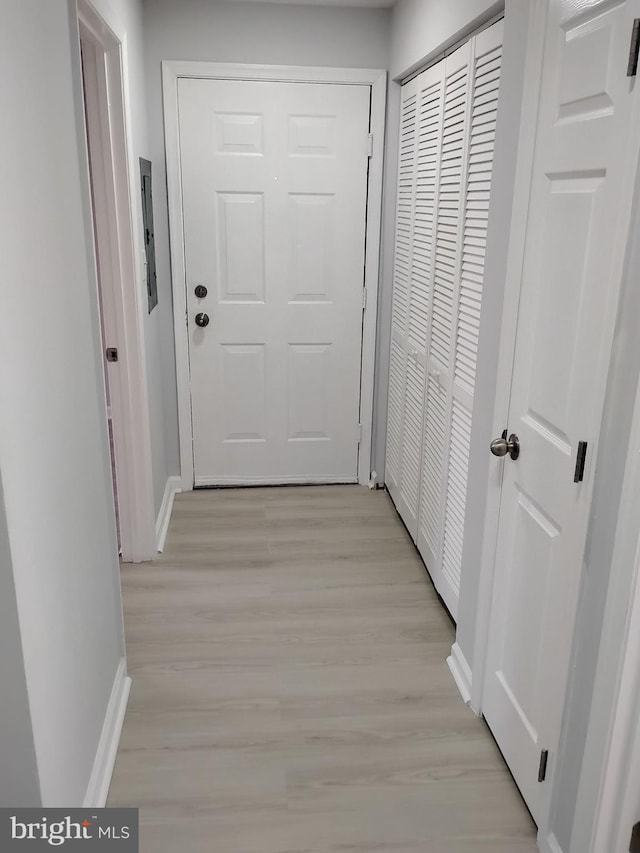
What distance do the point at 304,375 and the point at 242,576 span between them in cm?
120

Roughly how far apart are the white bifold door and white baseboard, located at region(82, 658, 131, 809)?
1177 mm

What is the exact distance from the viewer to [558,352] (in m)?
1.53

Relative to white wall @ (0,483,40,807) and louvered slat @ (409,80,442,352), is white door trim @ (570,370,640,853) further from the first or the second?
louvered slat @ (409,80,442,352)

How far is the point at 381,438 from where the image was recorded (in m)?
3.71

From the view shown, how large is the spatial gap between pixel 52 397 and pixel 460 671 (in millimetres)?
1570

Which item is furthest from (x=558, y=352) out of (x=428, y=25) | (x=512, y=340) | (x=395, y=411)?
(x=395, y=411)

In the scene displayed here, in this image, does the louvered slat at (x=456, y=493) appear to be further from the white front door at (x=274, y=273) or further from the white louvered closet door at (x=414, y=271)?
the white front door at (x=274, y=273)

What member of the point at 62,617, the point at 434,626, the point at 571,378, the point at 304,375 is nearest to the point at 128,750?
the point at 62,617

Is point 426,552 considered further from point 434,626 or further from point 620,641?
point 620,641

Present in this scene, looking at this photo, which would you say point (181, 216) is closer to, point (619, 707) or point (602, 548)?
point (602, 548)

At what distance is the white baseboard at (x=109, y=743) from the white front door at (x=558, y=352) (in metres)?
1.09
